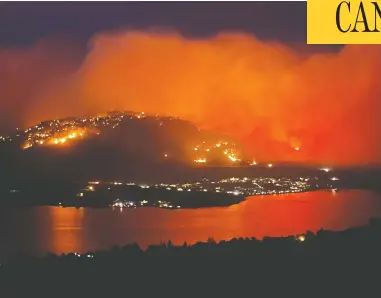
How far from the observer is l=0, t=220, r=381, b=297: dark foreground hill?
4859 mm

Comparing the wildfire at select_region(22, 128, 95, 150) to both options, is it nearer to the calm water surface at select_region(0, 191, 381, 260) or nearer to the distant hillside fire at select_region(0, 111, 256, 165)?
the distant hillside fire at select_region(0, 111, 256, 165)

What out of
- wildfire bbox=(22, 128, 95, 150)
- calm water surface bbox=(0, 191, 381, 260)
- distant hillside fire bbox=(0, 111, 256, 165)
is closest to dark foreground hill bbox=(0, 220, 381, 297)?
calm water surface bbox=(0, 191, 381, 260)

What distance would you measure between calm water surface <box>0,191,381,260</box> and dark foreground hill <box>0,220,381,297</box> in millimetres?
7409

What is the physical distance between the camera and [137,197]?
30.8 meters

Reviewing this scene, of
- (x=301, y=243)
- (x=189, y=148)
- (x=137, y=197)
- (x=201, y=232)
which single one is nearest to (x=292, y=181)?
(x=189, y=148)

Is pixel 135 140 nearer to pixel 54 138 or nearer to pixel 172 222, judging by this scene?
pixel 54 138

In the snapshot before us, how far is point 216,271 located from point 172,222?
51.8 feet

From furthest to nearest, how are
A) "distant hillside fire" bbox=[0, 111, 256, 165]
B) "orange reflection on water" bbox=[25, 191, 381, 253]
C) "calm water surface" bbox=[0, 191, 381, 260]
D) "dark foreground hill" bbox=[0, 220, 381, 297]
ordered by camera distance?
"distant hillside fire" bbox=[0, 111, 256, 165]
"orange reflection on water" bbox=[25, 191, 381, 253]
"calm water surface" bbox=[0, 191, 381, 260]
"dark foreground hill" bbox=[0, 220, 381, 297]

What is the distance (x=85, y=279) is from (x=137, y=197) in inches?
1008

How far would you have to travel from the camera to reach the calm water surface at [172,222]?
51.9 ft

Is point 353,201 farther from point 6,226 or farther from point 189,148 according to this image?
point 189,148

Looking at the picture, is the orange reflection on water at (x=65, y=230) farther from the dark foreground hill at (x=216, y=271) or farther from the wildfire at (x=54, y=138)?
the wildfire at (x=54, y=138)

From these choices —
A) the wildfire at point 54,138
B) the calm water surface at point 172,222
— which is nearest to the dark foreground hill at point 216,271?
the calm water surface at point 172,222

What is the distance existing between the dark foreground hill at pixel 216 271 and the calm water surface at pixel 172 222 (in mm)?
7409
